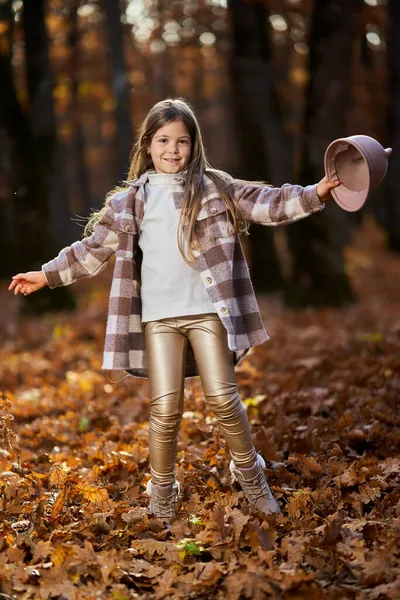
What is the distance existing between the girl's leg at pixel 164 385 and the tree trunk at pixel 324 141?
827 cm

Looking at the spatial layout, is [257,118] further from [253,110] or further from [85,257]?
[85,257]

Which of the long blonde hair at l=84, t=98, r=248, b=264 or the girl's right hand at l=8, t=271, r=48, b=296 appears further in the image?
the girl's right hand at l=8, t=271, r=48, b=296

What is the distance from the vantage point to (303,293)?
12.9m

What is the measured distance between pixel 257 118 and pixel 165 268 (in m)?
10.7

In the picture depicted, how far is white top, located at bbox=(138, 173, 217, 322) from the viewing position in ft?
14.1

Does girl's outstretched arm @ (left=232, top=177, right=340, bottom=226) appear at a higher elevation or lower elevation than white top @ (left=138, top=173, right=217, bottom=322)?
higher

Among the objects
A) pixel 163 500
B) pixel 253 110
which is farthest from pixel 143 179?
pixel 253 110

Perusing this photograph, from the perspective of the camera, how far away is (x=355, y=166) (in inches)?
159

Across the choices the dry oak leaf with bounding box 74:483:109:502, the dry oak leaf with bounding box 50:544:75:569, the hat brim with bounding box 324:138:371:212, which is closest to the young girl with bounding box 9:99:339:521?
the hat brim with bounding box 324:138:371:212

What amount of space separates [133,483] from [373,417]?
6.30 ft

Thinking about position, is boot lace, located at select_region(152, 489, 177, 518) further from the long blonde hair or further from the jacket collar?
the jacket collar


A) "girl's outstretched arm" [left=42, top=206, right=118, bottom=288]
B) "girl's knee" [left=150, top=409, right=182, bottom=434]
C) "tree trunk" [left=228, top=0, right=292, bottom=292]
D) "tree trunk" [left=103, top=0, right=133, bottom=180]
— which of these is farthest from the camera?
"tree trunk" [left=103, top=0, right=133, bottom=180]

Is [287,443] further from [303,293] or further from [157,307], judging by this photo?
[303,293]

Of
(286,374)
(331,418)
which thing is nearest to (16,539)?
(331,418)
